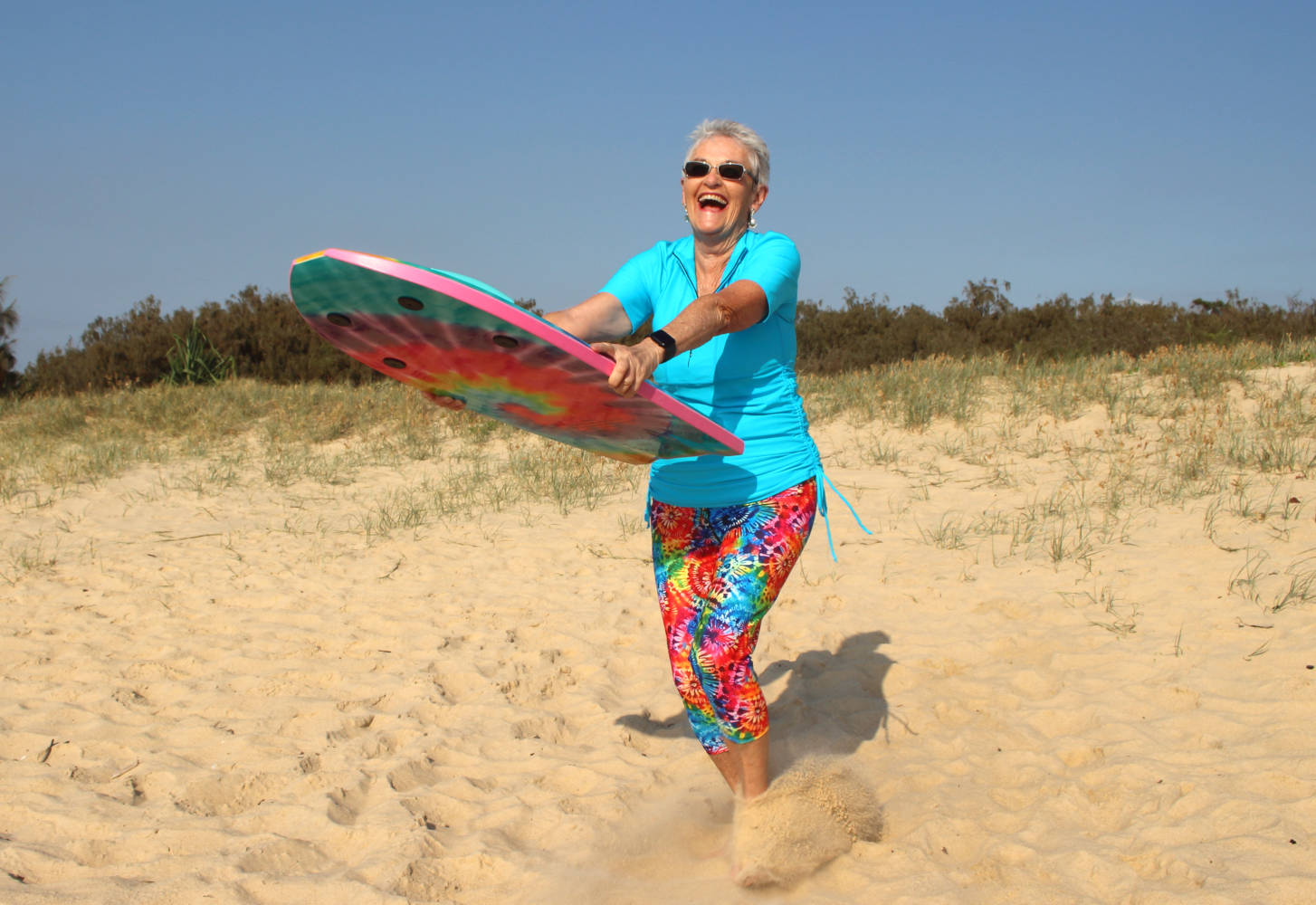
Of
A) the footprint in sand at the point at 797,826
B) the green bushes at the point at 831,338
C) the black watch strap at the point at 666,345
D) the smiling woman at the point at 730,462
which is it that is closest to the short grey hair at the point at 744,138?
the smiling woman at the point at 730,462

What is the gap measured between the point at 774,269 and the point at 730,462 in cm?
55

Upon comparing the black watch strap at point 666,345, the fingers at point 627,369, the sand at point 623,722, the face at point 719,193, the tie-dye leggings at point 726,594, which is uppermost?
the face at point 719,193

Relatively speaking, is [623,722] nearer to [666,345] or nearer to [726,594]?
[726,594]

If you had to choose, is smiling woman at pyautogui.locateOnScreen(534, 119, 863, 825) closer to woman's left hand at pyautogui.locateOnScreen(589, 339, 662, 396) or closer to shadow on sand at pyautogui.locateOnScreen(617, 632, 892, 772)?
woman's left hand at pyautogui.locateOnScreen(589, 339, 662, 396)

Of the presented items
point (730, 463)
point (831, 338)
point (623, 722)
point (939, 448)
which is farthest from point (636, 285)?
point (831, 338)

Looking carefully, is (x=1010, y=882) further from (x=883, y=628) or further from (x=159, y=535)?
(x=159, y=535)

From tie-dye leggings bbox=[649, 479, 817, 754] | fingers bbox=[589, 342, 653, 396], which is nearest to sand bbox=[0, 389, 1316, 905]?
tie-dye leggings bbox=[649, 479, 817, 754]

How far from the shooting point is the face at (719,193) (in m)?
2.69

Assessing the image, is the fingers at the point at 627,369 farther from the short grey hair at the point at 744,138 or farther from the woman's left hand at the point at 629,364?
the short grey hair at the point at 744,138

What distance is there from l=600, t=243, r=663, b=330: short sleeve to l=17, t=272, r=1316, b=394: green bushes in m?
11.3

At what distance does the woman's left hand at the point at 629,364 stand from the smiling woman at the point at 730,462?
1.24 ft

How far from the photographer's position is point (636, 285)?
115 inches

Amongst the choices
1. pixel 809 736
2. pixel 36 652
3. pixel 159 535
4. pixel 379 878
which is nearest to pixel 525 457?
pixel 159 535

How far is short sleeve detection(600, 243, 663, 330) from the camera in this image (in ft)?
9.53
